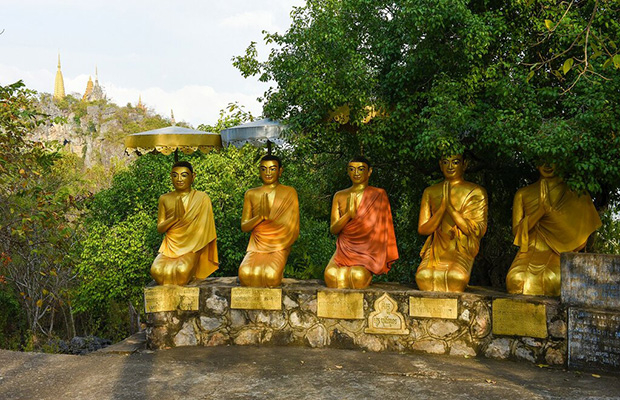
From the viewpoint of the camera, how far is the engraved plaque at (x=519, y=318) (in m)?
5.18

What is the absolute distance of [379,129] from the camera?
6.11 metres

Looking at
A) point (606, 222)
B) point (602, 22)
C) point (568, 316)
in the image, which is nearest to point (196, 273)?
point (568, 316)

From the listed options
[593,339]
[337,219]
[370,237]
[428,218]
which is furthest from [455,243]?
[593,339]

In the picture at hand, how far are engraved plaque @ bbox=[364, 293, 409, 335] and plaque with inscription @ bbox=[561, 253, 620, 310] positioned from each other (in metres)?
1.53

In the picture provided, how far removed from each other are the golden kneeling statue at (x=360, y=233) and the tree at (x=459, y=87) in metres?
0.58

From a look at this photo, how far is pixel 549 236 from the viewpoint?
5.57 m

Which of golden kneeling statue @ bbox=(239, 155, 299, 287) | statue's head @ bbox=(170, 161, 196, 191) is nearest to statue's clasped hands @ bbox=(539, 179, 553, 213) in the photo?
golden kneeling statue @ bbox=(239, 155, 299, 287)

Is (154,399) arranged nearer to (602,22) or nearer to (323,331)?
(323,331)

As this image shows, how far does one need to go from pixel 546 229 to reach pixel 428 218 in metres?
1.15

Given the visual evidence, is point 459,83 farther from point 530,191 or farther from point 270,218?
point 270,218

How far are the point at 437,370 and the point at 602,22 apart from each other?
3546mm

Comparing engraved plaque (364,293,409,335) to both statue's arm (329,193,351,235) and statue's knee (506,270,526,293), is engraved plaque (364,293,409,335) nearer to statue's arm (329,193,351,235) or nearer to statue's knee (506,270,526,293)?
statue's arm (329,193,351,235)

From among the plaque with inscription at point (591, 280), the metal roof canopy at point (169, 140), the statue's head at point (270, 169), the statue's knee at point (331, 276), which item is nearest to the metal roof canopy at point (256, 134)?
the statue's head at point (270, 169)

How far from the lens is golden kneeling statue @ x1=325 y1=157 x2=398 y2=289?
588cm
